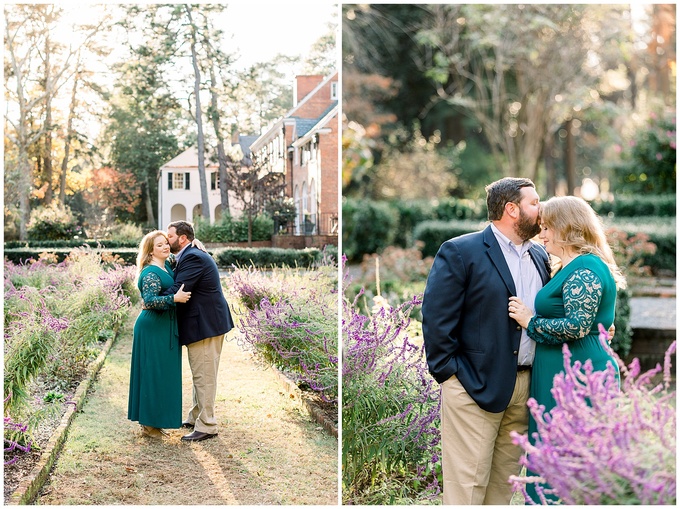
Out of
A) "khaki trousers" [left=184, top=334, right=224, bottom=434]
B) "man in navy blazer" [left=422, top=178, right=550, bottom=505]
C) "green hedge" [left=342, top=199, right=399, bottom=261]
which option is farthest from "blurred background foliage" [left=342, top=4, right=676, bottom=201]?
"man in navy blazer" [left=422, top=178, right=550, bottom=505]

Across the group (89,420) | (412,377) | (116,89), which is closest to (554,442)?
(412,377)

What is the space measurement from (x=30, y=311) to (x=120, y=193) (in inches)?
32.0

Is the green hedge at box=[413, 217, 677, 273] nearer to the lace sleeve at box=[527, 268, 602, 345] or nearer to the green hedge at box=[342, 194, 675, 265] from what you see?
the green hedge at box=[342, 194, 675, 265]

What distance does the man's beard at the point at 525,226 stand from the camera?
10.1ft

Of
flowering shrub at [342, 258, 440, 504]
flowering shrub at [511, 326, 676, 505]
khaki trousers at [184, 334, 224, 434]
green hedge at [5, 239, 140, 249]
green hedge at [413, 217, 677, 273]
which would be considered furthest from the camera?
green hedge at [413, 217, 677, 273]

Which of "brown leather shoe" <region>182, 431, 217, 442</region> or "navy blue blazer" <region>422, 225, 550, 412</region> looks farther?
"brown leather shoe" <region>182, 431, 217, 442</region>

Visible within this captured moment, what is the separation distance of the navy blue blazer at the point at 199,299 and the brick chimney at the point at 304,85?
0.94 metres

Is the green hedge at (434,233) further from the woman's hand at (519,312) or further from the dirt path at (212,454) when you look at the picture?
the woman's hand at (519,312)

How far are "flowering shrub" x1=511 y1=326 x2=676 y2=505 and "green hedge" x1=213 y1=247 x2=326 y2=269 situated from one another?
1707mm

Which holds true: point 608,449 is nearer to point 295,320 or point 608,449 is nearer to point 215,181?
point 295,320

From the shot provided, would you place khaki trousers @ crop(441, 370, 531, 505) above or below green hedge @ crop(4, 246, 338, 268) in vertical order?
below

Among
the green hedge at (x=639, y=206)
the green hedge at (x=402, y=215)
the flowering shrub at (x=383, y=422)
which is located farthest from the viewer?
the green hedge at (x=639, y=206)

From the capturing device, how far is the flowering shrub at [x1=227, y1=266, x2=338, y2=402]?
12.6 feet

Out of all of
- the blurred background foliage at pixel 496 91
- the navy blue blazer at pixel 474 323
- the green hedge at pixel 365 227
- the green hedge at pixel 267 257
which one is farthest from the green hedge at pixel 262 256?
the green hedge at pixel 365 227
